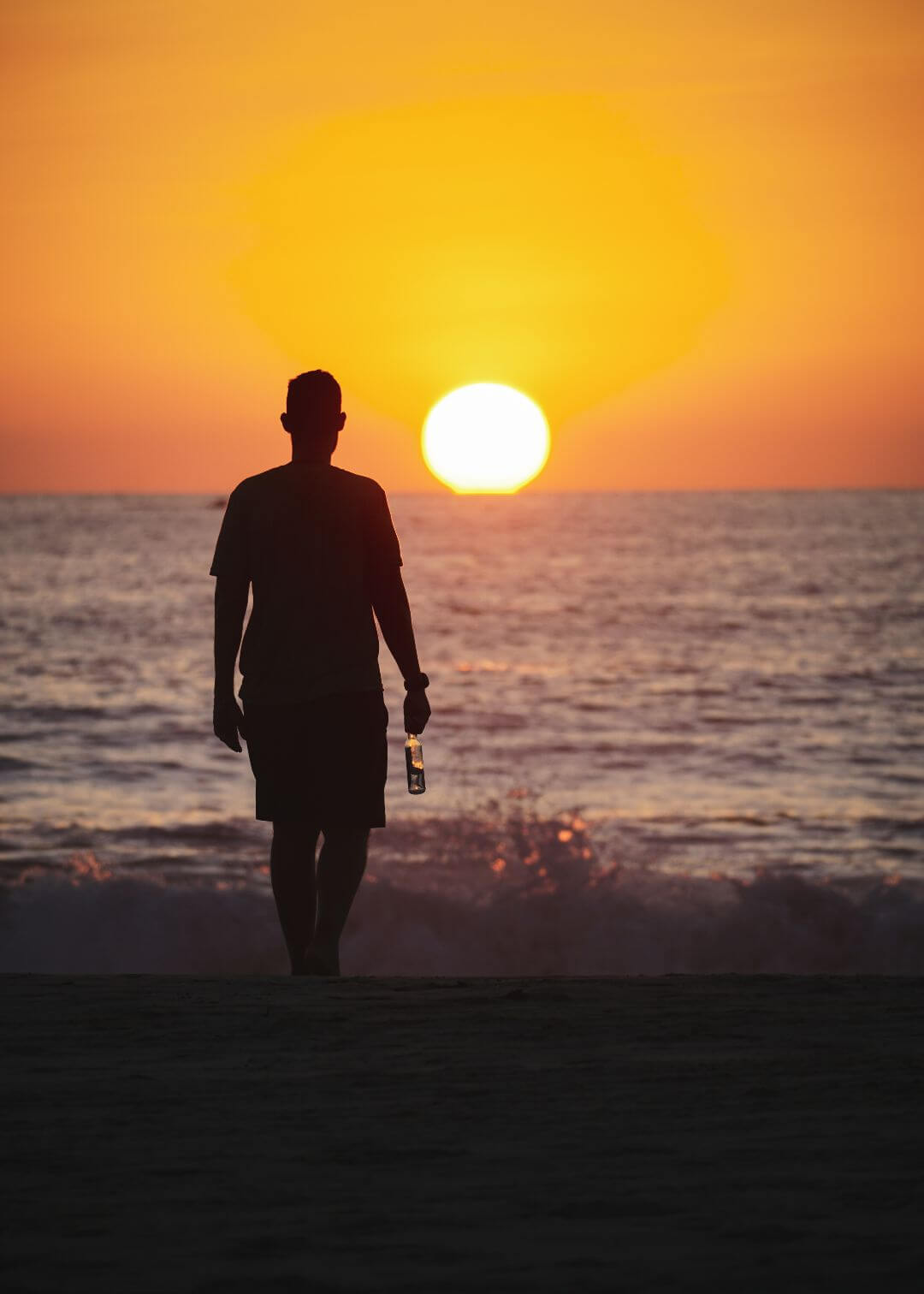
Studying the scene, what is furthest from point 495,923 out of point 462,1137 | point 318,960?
point 462,1137

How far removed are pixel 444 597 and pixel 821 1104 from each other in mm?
41851

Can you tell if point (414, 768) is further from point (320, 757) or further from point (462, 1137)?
point (462, 1137)

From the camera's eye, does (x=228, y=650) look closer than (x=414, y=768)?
Yes

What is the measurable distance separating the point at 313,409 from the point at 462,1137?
239cm

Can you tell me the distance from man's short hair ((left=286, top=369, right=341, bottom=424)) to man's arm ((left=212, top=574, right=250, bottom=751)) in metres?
0.54

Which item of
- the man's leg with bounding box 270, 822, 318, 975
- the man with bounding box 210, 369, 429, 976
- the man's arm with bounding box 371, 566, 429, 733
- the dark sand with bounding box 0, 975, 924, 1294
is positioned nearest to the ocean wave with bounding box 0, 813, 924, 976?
the man's leg with bounding box 270, 822, 318, 975

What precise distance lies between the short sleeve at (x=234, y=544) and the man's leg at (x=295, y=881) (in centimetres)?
79

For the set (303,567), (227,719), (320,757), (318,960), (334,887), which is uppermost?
(303,567)

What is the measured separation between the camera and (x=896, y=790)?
1598 cm

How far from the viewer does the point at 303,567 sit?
14.8 ft

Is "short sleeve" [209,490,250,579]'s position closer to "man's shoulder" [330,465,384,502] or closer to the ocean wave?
"man's shoulder" [330,465,384,502]

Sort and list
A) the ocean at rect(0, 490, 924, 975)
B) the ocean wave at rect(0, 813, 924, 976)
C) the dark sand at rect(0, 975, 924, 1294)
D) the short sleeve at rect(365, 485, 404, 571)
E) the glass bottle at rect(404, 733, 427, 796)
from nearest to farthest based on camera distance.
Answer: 1. the dark sand at rect(0, 975, 924, 1294)
2. the short sleeve at rect(365, 485, 404, 571)
3. the glass bottle at rect(404, 733, 427, 796)
4. the ocean wave at rect(0, 813, 924, 976)
5. the ocean at rect(0, 490, 924, 975)

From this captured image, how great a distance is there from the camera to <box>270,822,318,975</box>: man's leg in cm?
459

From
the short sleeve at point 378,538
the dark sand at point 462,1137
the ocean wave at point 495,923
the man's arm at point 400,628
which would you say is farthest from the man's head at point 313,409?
the ocean wave at point 495,923
